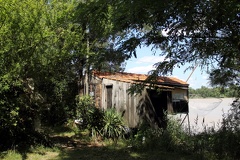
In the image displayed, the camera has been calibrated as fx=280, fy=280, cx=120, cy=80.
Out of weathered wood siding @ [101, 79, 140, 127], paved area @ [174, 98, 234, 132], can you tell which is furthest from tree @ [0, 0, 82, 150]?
paved area @ [174, 98, 234, 132]

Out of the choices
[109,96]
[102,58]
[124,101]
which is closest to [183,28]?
[102,58]

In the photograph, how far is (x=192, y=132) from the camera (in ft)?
28.7

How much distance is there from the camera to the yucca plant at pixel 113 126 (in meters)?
10.4

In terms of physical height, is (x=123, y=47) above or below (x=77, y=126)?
above

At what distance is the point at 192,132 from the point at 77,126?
18.5 ft

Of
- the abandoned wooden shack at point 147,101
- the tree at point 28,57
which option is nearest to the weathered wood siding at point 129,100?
the abandoned wooden shack at point 147,101

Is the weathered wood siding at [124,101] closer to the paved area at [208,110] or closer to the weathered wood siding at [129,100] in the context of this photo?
the weathered wood siding at [129,100]

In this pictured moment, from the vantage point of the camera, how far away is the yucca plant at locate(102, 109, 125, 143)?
10.4 meters

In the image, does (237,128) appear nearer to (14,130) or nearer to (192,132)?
(192,132)

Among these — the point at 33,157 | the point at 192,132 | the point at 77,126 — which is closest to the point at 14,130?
the point at 33,157

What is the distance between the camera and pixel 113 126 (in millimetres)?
10484

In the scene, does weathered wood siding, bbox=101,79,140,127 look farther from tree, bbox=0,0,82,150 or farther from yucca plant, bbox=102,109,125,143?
tree, bbox=0,0,82,150

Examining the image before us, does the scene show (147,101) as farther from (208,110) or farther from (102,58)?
(102,58)

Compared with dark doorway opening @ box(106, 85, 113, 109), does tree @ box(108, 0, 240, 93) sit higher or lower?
higher
